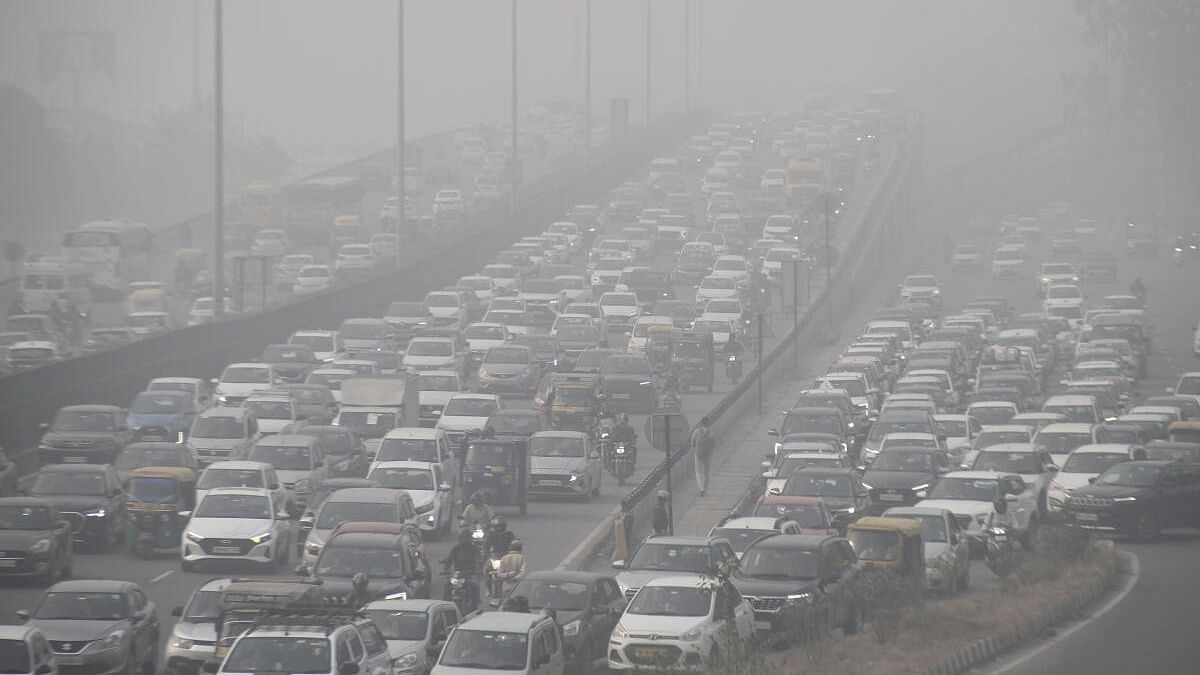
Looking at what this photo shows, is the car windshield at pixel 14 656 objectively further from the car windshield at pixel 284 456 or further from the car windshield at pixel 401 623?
the car windshield at pixel 284 456

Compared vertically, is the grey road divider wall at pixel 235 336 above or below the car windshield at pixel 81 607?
above

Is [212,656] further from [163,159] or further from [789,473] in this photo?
[163,159]

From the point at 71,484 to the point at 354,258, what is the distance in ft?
160

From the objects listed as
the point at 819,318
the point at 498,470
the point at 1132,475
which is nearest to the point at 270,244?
the point at 819,318

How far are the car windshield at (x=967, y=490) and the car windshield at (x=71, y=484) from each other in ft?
43.3

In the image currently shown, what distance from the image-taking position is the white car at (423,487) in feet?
114

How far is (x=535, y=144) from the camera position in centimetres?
14162

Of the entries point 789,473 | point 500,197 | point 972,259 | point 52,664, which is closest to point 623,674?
point 52,664

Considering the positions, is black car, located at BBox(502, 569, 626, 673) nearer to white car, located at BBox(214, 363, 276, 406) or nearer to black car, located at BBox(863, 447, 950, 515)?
black car, located at BBox(863, 447, 950, 515)

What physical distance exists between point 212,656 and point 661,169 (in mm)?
100968

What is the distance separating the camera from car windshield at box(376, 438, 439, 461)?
125ft

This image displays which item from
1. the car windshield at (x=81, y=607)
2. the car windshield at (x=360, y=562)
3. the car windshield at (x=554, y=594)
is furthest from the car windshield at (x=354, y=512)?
the car windshield at (x=81, y=607)

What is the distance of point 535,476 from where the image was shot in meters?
39.3

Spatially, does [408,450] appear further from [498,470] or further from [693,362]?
[693,362]
